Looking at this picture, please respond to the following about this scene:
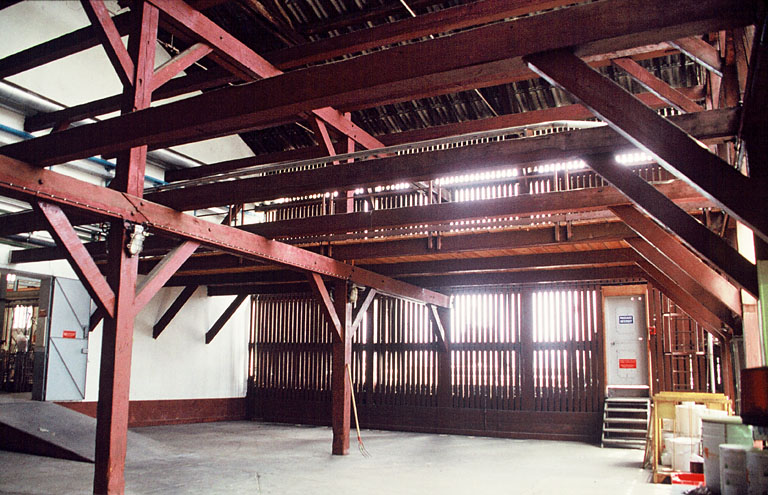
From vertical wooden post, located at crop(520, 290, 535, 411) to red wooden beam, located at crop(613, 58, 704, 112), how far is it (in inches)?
330

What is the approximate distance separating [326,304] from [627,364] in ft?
25.0

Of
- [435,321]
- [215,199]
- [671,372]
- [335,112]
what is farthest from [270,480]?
[671,372]

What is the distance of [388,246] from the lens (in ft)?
37.3

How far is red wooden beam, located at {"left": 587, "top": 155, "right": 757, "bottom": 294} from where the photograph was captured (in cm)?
457

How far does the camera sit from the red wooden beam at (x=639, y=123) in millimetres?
3428

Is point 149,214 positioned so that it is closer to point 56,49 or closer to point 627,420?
point 56,49

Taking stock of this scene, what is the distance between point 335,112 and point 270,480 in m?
5.24

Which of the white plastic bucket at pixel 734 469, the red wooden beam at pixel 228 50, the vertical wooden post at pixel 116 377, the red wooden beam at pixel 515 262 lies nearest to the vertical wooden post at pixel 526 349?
the red wooden beam at pixel 515 262

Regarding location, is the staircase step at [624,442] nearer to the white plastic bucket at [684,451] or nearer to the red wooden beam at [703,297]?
the white plastic bucket at [684,451]

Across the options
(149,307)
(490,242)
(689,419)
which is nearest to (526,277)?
(490,242)

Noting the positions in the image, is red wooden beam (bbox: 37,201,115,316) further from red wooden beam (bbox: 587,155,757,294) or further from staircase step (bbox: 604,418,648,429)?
staircase step (bbox: 604,418,648,429)

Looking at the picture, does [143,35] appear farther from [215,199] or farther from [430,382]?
[430,382]

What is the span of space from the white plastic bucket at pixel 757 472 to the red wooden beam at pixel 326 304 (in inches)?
264

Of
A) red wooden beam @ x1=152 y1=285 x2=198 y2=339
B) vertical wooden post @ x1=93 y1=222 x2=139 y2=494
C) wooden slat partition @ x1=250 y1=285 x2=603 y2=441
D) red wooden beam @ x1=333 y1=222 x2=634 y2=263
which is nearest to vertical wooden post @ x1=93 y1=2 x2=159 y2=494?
vertical wooden post @ x1=93 y1=222 x2=139 y2=494
